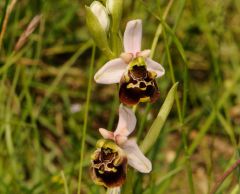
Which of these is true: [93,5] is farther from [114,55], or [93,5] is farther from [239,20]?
[239,20]

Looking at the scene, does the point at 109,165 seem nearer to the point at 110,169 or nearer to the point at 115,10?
the point at 110,169

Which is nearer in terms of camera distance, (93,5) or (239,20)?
(93,5)

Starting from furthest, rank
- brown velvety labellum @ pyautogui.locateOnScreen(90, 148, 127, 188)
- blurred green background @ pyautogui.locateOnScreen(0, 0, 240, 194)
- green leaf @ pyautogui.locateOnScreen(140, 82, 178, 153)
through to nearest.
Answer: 1. blurred green background @ pyautogui.locateOnScreen(0, 0, 240, 194)
2. green leaf @ pyautogui.locateOnScreen(140, 82, 178, 153)
3. brown velvety labellum @ pyautogui.locateOnScreen(90, 148, 127, 188)

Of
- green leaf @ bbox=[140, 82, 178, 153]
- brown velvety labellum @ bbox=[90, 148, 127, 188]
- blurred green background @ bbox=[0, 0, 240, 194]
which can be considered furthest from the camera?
blurred green background @ bbox=[0, 0, 240, 194]

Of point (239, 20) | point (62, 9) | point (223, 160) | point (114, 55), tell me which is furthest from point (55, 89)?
point (239, 20)

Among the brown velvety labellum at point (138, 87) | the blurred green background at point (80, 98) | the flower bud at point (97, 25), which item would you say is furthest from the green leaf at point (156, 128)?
the blurred green background at point (80, 98)

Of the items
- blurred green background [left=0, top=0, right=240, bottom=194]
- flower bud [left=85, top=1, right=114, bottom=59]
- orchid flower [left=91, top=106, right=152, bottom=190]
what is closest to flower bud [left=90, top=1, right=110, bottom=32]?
flower bud [left=85, top=1, right=114, bottom=59]

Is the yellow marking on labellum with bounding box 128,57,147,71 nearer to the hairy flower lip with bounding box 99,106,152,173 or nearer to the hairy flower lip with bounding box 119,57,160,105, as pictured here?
the hairy flower lip with bounding box 119,57,160,105
